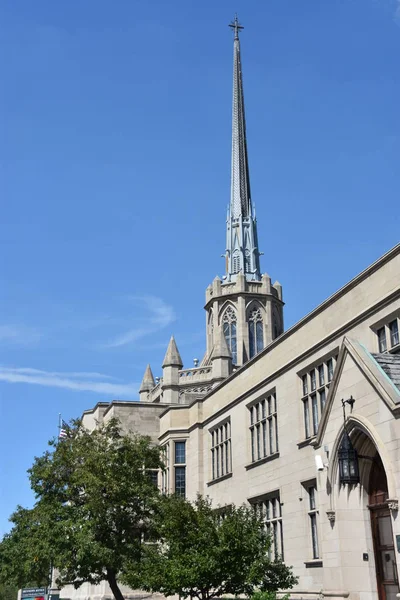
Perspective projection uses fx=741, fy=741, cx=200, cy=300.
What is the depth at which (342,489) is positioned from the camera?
1806cm

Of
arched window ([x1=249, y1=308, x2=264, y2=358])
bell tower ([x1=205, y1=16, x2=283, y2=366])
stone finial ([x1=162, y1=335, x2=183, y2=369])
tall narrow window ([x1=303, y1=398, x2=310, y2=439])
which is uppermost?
bell tower ([x1=205, y1=16, x2=283, y2=366])

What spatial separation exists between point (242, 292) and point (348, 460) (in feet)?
223

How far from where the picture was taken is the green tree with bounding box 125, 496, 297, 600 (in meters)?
21.4

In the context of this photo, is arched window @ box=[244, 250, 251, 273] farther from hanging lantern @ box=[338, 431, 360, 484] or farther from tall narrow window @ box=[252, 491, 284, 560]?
hanging lantern @ box=[338, 431, 360, 484]

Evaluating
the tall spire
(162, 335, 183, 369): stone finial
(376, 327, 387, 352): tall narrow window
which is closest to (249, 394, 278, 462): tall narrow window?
(376, 327, 387, 352): tall narrow window

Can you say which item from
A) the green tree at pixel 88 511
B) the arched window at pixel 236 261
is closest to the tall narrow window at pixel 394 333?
the green tree at pixel 88 511

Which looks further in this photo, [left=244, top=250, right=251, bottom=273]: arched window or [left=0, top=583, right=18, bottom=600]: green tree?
[left=0, top=583, right=18, bottom=600]: green tree

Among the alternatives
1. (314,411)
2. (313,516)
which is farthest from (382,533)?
(314,411)

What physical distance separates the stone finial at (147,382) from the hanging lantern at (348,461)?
5481 cm

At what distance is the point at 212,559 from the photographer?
70.1ft

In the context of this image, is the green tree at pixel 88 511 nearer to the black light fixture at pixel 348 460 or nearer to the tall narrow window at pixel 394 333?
the tall narrow window at pixel 394 333

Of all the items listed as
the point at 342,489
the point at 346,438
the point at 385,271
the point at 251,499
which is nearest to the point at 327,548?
the point at 342,489

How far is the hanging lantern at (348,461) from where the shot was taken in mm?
17484

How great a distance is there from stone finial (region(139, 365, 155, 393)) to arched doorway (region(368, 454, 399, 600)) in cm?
5496
